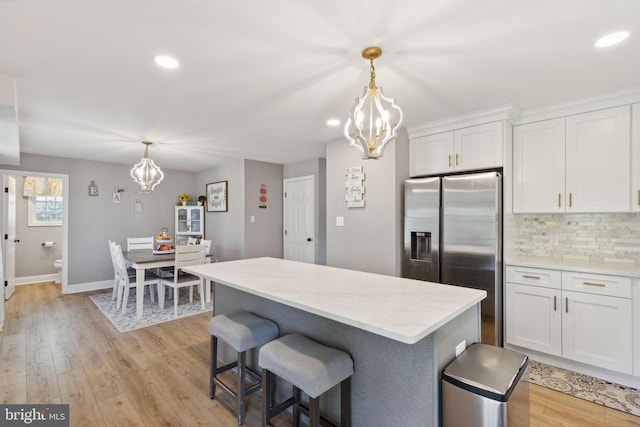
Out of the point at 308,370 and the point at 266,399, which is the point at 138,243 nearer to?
the point at 266,399

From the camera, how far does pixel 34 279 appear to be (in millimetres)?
5715

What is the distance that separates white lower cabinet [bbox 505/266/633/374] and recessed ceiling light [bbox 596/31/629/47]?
1708mm

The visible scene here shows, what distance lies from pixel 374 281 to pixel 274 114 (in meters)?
1.96

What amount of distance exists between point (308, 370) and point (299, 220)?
13.6ft

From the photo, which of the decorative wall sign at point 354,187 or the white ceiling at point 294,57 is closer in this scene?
the white ceiling at point 294,57

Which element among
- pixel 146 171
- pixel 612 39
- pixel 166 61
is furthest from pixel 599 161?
pixel 146 171

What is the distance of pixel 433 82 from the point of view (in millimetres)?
2295

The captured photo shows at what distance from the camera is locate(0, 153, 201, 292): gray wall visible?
5.11 meters

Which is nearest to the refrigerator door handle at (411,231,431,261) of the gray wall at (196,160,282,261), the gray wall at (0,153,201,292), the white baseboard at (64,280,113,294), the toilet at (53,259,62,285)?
the gray wall at (196,160,282,261)

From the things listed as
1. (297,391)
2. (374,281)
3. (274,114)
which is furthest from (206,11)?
(297,391)

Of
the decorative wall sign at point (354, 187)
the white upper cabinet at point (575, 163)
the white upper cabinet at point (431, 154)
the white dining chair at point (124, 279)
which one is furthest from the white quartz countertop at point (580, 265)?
the white dining chair at point (124, 279)

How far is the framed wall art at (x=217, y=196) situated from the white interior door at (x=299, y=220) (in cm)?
115

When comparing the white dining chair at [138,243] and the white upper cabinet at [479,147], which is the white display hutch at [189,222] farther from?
the white upper cabinet at [479,147]

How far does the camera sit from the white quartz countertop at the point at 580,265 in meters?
2.32
